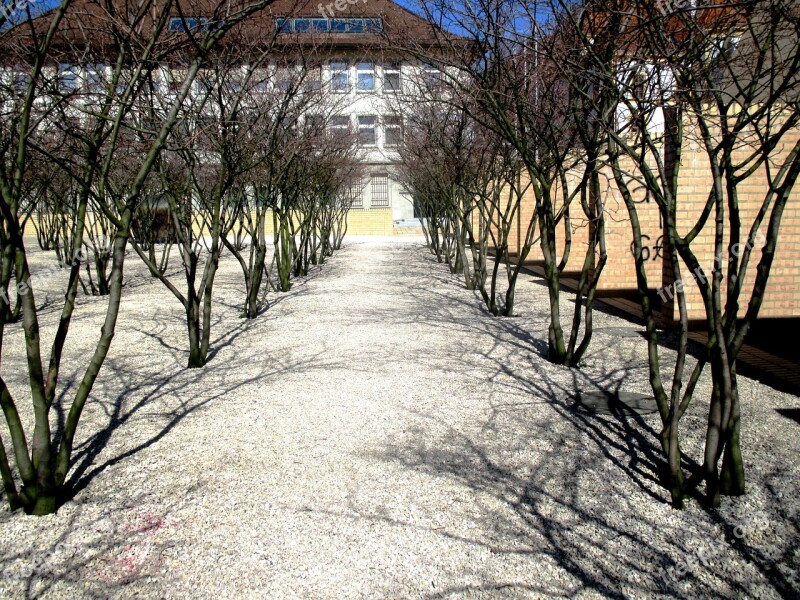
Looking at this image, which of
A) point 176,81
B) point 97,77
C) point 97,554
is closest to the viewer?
point 97,554

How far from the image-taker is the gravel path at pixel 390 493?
111 inches

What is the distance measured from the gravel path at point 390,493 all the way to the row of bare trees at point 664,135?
1.32 feet

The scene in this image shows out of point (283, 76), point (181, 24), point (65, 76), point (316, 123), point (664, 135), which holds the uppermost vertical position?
point (181, 24)

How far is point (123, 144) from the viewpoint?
725 centimetres

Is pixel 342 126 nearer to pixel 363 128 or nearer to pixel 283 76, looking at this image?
pixel 363 128

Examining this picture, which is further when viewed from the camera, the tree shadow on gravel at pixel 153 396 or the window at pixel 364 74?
the window at pixel 364 74

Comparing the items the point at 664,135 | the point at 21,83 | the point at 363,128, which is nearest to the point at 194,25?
the point at 21,83

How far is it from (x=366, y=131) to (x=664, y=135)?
19.3 metres

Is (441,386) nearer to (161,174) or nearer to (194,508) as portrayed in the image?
(194,508)

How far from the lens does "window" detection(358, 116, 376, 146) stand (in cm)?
2023

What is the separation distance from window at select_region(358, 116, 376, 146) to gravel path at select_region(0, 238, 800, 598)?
47.3 ft

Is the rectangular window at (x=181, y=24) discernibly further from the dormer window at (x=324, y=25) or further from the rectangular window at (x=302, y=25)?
the rectangular window at (x=302, y=25)

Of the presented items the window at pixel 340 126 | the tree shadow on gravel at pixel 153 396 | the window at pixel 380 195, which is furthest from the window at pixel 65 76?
the window at pixel 380 195

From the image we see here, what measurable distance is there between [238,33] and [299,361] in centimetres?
368
